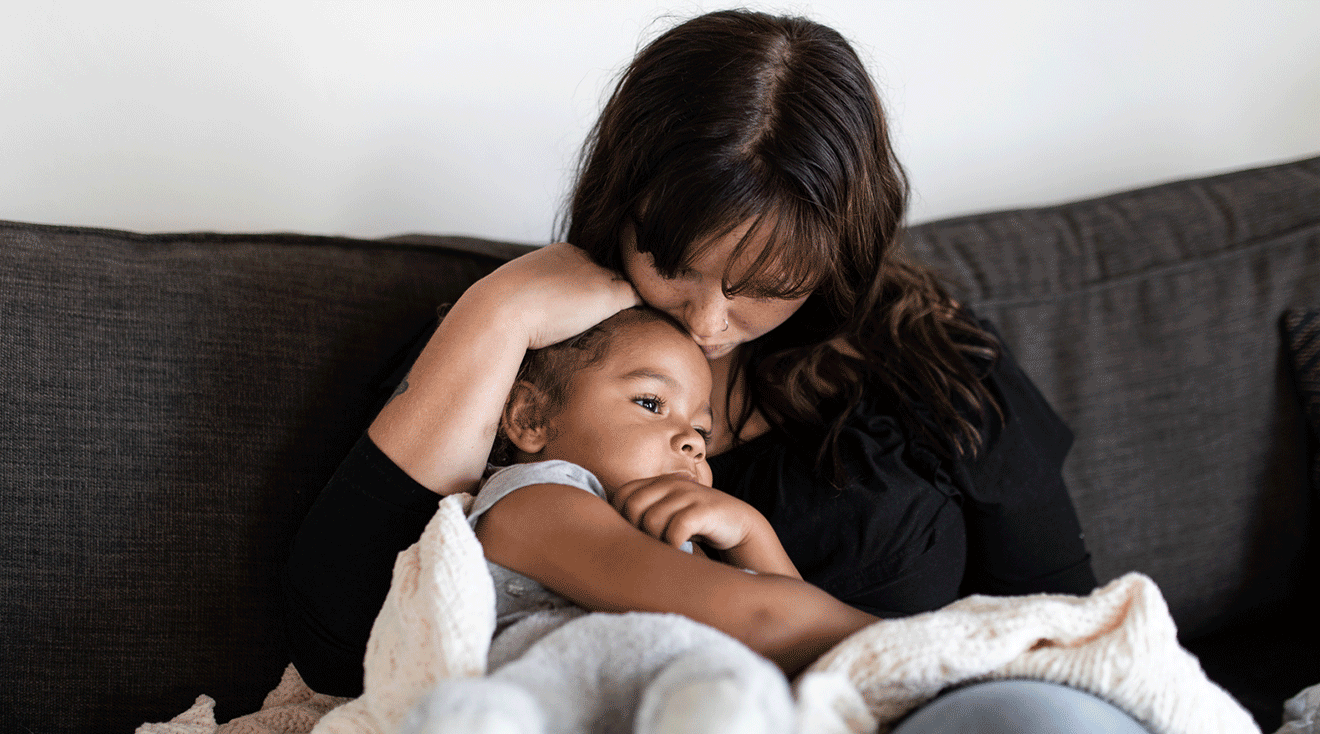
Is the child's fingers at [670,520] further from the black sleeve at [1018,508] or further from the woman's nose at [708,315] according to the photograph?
the black sleeve at [1018,508]

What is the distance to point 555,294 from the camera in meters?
0.90

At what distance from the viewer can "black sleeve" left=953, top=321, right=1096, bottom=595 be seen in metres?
1.04

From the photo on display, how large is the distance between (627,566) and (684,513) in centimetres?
9

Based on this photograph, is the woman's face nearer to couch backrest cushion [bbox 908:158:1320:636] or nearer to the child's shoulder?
the child's shoulder

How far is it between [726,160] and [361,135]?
747 millimetres

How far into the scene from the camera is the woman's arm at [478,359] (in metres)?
0.84

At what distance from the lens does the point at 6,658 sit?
895 millimetres

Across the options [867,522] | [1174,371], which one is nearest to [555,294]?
[867,522]

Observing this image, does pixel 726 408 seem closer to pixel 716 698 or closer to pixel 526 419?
pixel 526 419

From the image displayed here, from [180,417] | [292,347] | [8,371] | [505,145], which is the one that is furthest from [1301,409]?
[8,371]

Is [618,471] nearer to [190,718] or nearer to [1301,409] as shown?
[190,718]

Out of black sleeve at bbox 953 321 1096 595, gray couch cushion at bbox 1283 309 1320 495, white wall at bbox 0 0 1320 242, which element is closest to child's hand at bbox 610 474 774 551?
black sleeve at bbox 953 321 1096 595

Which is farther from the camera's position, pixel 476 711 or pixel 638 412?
pixel 638 412

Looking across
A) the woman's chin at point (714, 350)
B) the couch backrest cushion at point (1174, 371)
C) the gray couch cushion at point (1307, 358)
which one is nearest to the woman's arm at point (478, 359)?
the woman's chin at point (714, 350)
